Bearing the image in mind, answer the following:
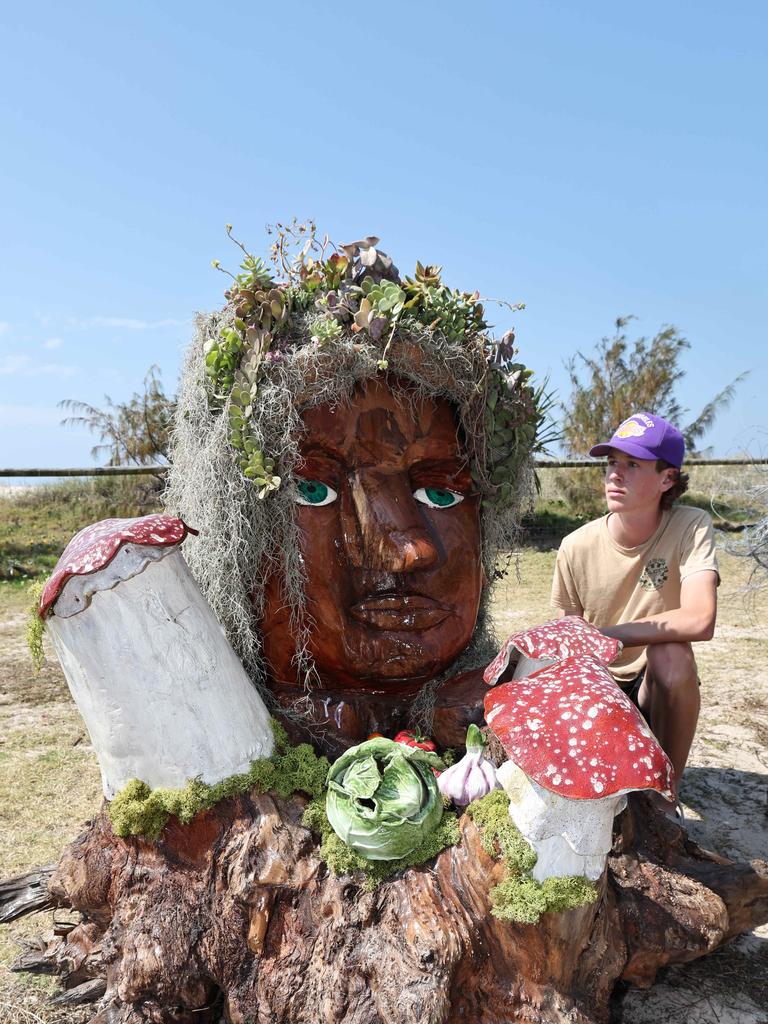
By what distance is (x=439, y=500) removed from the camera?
2.63 meters

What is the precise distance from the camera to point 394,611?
2.47 meters

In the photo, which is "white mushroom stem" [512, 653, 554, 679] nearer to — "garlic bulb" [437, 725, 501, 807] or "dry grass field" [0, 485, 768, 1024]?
"garlic bulb" [437, 725, 501, 807]

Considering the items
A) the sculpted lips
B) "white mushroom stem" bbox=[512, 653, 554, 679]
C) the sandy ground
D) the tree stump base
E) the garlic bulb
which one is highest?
the sculpted lips

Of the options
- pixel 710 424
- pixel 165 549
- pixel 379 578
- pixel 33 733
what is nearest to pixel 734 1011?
pixel 379 578

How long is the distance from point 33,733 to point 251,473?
2.88m

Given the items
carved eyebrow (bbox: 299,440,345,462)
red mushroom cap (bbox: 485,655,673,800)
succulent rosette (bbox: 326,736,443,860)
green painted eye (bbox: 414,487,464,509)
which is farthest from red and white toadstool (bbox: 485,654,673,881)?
carved eyebrow (bbox: 299,440,345,462)

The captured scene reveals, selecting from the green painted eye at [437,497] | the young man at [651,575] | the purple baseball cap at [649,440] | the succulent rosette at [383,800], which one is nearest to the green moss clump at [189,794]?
the succulent rosette at [383,800]

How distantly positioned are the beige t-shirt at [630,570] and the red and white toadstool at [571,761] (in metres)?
1.08

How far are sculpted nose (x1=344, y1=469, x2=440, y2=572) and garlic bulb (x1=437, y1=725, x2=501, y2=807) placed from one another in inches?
20.8

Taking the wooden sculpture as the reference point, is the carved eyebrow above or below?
above

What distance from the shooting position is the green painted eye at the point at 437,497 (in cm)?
261

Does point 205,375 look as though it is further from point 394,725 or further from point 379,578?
point 394,725

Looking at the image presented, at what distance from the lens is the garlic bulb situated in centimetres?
213

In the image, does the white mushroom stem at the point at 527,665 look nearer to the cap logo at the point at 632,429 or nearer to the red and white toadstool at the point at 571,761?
the red and white toadstool at the point at 571,761
